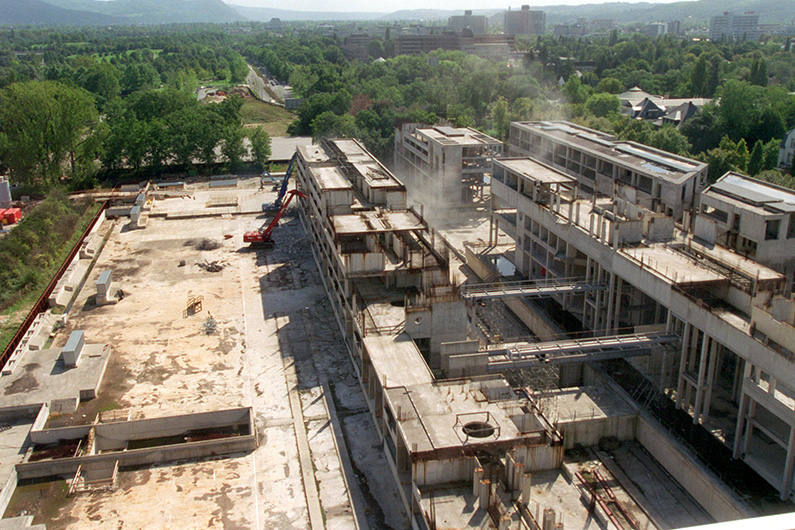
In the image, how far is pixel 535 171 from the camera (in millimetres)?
36188

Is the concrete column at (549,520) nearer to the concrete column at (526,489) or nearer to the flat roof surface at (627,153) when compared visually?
the concrete column at (526,489)

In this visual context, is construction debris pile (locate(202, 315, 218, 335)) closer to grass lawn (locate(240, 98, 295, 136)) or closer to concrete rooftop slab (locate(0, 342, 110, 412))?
concrete rooftop slab (locate(0, 342, 110, 412))

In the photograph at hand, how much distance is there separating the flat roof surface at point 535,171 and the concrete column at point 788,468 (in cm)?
1663

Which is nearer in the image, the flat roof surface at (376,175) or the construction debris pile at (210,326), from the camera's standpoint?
the construction debris pile at (210,326)

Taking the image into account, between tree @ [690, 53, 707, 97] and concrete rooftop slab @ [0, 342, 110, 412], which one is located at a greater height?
A: tree @ [690, 53, 707, 97]

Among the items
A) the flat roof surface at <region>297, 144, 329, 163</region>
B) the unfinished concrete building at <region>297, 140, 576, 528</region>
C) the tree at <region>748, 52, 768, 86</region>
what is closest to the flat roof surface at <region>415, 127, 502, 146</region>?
the flat roof surface at <region>297, 144, 329, 163</region>

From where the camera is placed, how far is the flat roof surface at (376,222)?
30516 millimetres

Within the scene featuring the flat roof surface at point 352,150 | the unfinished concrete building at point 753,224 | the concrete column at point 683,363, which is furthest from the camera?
the flat roof surface at point 352,150

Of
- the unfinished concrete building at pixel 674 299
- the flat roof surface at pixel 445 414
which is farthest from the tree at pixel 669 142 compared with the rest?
the flat roof surface at pixel 445 414

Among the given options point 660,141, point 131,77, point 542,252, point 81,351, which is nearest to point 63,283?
point 81,351

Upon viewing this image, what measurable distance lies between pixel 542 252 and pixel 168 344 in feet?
61.0

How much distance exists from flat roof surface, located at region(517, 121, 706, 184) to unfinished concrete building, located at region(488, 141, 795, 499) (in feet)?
0.69

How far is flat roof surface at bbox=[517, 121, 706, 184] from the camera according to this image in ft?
123

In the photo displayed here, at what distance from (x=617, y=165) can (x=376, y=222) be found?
Answer: 17704 millimetres
